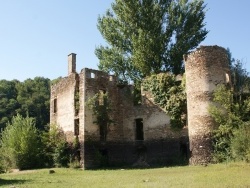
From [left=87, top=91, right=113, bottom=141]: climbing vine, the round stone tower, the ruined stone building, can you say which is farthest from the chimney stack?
the round stone tower

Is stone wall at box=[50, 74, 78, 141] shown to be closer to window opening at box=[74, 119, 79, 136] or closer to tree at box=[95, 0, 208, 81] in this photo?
window opening at box=[74, 119, 79, 136]

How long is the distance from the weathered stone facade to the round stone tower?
262 centimetres

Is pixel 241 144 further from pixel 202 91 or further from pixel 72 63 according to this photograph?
pixel 72 63

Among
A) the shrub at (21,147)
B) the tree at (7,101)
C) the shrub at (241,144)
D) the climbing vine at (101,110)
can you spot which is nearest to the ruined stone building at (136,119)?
the climbing vine at (101,110)

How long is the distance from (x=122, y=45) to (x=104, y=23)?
9.75 feet

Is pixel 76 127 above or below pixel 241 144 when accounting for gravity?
above

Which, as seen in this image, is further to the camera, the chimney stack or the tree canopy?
the tree canopy

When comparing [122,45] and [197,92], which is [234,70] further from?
[122,45]

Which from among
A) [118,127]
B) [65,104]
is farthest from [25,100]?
[118,127]

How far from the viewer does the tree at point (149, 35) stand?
108 ft

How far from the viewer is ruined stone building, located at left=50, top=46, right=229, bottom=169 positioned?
2459 cm

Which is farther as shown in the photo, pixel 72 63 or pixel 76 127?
pixel 72 63

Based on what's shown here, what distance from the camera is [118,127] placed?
99.7 ft

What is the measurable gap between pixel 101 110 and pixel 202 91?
8365 mm
